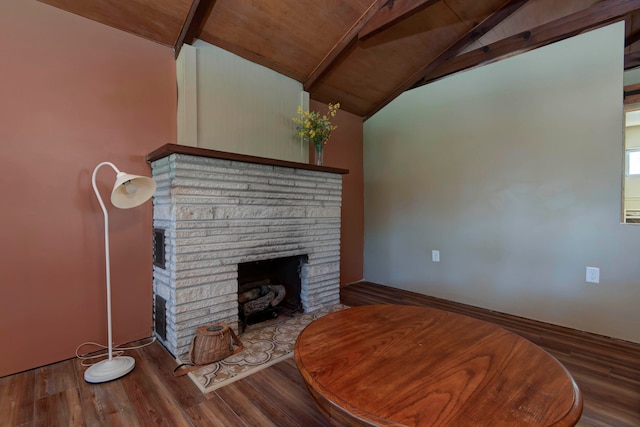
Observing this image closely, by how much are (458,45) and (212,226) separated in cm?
313

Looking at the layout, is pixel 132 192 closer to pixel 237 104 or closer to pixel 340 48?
pixel 237 104

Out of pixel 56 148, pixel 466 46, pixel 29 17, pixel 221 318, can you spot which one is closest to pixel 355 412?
pixel 221 318

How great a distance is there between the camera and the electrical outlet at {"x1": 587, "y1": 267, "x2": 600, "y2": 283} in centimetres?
235

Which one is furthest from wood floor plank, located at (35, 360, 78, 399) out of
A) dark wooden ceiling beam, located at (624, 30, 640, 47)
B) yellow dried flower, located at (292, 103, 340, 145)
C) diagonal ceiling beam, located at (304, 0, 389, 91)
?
dark wooden ceiling beam, located at (624, 30, 640, 47)

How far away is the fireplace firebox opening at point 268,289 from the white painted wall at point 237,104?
112cm

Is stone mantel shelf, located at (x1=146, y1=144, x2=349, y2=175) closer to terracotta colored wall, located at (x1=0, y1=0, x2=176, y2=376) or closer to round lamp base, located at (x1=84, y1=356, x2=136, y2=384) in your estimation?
terracotta colored wall, located at (x1=0, y1=0, x2=176, y2=376)

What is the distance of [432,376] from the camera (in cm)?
99

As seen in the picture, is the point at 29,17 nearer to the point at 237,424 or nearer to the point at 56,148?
the point at 56,148

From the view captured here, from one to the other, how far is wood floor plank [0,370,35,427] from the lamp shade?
3.67 ft

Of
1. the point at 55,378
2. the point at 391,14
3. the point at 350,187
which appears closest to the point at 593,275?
the point at 350,187

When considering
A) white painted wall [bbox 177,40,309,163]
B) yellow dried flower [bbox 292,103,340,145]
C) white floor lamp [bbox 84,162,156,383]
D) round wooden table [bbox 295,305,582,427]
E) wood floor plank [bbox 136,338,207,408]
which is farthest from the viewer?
yellow dried flower [bbox 292,103,340,145]

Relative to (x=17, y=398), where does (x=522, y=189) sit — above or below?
above

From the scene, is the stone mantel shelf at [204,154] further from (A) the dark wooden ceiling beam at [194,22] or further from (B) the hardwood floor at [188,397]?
(B) the hardwood floor at [188,397]

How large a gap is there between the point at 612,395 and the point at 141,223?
321 cm
